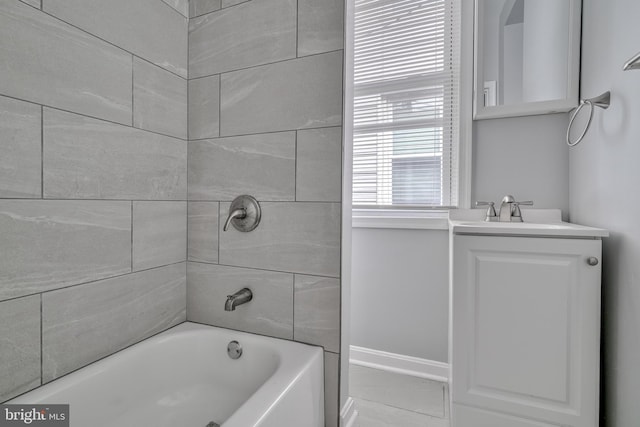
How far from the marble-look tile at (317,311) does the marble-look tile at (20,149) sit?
0.91m

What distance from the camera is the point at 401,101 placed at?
1.89 meters

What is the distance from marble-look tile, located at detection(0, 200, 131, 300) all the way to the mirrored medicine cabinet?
1787mm

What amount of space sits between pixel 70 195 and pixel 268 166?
0.68 m

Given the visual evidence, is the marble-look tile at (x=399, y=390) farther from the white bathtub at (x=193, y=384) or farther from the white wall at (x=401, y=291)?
the white bathtub at (x=193, y=384)

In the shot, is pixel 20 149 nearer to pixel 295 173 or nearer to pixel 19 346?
pixel 19 346

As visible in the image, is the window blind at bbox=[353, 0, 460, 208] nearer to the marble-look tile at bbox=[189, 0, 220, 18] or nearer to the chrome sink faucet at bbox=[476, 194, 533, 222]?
the chrome sink faucet at bbox=[476, 194, 533, 222]

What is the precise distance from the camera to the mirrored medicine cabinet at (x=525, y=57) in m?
1.47

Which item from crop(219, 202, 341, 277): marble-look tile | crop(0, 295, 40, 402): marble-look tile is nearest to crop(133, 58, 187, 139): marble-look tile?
crop(219, 202, 341, 277): marble-look tile

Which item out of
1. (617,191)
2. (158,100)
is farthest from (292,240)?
(617,191)

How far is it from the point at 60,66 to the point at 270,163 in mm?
731

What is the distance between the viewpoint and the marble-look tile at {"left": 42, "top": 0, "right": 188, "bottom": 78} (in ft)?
3.33

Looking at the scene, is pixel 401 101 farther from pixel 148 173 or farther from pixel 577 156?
pixel 148 173

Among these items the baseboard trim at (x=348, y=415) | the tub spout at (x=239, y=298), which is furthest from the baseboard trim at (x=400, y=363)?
the tub spout at (x=239, y=298)

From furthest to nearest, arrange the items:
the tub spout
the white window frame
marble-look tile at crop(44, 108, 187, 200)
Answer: the white window frame → the tub spout → marble-look tile at crop(44, 108, 187, 200)
